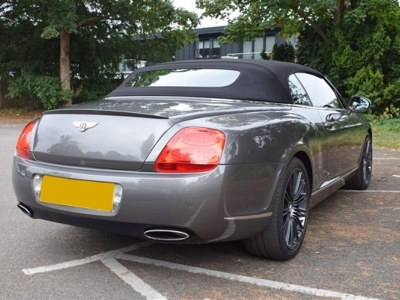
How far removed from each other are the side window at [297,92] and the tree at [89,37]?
532 inches

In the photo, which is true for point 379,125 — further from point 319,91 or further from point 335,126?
point 335,126

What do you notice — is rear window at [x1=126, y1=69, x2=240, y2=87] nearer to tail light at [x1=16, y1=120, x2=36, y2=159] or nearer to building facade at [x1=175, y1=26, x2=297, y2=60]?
tail light at [x1=16, y1=120, x2=36, y2=159]

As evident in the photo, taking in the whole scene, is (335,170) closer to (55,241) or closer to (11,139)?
(55,241)

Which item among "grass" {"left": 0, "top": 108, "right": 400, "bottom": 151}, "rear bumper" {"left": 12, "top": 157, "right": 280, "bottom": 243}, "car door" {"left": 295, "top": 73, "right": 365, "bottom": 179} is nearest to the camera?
"rear bumper" {"left": 12, "top": 157, "right": 280, "bottom": 243}

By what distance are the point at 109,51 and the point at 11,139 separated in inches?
386

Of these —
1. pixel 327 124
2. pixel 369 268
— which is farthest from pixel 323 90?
pixel 369 268

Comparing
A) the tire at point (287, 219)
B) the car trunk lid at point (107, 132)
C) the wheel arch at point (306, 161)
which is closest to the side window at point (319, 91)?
the wheel arch at point (306, 161)

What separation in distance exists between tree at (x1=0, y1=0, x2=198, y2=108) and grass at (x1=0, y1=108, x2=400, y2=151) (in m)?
1.43

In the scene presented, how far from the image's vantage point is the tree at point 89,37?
57.2ft

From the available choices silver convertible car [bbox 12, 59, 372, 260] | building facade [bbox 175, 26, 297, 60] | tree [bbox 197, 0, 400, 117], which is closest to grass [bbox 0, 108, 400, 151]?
tree [bbox 197, 0, 400, 117]

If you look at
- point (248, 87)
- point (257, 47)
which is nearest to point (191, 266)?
point (248, 87)

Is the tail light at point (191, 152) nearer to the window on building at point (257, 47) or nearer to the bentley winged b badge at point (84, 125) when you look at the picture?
the bentley winged b badge at point (84, 125)

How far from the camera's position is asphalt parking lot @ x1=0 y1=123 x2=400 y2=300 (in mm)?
2592

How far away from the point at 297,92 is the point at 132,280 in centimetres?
206
